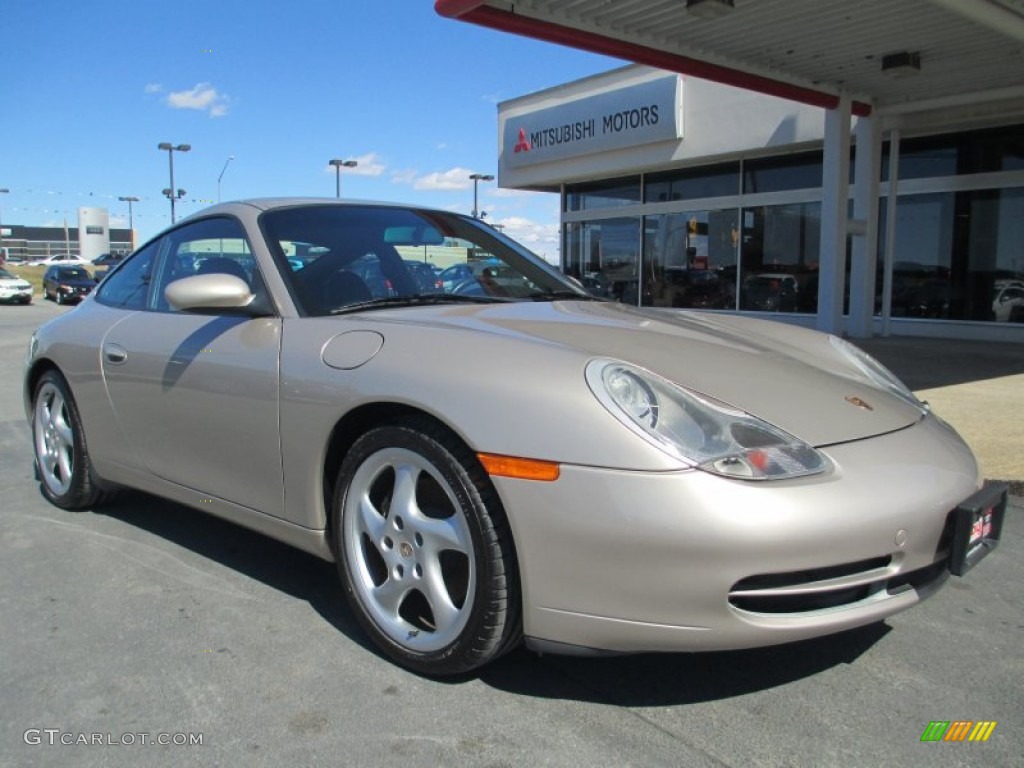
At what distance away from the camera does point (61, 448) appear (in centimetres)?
420

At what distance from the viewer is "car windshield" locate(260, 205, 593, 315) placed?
3.09 metres

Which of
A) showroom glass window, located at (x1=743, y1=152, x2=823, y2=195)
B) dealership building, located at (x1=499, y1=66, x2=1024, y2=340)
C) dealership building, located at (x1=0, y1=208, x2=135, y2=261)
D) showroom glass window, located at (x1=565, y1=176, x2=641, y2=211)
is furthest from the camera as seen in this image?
dealership building, located at (x1=0, y1=208, x2=135, y2=261)

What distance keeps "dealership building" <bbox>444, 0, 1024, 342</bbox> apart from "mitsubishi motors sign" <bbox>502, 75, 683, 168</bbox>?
39 mm

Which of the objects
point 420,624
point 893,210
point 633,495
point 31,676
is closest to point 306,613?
point 420,624

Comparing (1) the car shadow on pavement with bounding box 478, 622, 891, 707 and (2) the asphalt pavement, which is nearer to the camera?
(2) the asphalt pavement

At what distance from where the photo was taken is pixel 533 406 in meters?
2.19

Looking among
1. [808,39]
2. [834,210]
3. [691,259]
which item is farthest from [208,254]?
[691,259]

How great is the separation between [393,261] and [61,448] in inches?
86.3

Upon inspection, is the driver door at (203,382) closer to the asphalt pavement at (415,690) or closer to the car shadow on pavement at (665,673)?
the asphalt pavement at (415,690)

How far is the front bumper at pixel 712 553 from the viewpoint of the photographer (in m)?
2.00

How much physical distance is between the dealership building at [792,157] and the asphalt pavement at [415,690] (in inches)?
190

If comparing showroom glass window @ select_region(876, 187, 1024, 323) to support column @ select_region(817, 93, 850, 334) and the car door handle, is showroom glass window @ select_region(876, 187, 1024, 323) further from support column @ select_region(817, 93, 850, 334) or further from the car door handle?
the car door handle

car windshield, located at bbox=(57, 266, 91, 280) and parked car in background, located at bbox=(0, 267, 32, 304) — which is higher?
car windshield, located at bbox=(57, 266, 91, 280)

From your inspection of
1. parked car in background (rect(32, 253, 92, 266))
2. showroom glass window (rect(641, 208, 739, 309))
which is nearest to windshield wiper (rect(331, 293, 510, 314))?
showroom glass window (rect(641, 208, 739, 309))
